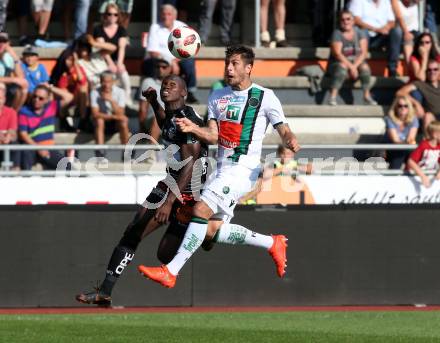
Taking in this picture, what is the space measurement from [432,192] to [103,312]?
4.81 meters

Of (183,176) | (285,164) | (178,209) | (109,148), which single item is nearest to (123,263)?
(178,209)

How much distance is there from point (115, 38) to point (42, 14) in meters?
1.42

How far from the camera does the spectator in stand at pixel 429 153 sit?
56.1ft

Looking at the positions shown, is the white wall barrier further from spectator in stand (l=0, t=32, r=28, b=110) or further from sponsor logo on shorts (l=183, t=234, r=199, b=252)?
sponsor logo on shorts (l=183, t=234, r=199, b=252)

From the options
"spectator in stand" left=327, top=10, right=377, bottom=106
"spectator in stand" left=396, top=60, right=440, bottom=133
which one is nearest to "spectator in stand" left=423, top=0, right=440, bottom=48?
"spectator in stand" left=327, top=10, right=377, bottom=106

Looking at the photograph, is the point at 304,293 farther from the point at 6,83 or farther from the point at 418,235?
the point at 6,83

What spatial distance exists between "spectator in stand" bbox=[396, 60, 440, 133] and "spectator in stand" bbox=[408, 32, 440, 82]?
25 cm

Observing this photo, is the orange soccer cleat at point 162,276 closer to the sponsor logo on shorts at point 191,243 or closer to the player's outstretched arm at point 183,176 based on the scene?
the sponsor logo on shorts at point 191,243

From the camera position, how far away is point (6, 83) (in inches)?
682

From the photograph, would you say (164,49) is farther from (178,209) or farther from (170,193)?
(170,193)

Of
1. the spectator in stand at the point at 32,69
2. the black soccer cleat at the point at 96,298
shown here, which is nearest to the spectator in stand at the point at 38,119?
the spectator in stand at the point at 32,69

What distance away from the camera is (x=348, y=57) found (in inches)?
773

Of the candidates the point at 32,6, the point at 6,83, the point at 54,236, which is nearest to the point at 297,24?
the point at 32,6

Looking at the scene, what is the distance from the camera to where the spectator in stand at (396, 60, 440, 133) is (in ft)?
60.7
